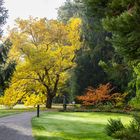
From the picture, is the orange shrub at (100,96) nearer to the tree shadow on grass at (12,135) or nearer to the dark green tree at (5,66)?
the dark green tree at (5,66)

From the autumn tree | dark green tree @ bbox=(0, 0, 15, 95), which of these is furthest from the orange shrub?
dark green tree @ bbox=(0, 0, 15, 95)

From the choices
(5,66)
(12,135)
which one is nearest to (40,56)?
(5,66)

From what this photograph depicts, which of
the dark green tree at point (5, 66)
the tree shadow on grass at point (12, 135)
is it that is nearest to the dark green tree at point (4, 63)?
the dark green tree at point (5, 66)

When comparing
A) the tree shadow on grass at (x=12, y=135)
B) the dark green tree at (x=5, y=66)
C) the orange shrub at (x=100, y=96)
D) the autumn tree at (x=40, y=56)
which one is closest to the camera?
the tree shadow on grass at (x=12, y=135)

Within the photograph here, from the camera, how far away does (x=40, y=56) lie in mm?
44781

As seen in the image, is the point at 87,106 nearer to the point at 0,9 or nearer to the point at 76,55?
the point at 76,55

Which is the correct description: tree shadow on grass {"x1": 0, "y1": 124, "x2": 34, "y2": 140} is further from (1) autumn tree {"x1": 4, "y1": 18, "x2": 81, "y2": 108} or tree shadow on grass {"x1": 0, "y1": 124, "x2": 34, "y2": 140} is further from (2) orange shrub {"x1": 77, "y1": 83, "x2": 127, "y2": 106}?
(1) autumn tree {"x1": 4, "y1": 18, "x2": 81, "y2": 108}

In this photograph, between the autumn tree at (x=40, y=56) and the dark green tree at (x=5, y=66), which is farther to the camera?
the autumn tree at (x=40, y=56)

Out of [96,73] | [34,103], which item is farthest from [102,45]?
[34,103]

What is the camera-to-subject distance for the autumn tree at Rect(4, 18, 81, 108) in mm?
45000

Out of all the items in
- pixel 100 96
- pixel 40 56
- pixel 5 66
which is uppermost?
pixel 40 56

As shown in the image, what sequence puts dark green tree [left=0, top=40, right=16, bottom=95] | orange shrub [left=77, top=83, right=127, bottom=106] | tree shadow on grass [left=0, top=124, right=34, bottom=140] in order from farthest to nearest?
orange shrub [left=77, top=83, right=127, bottom=106], dark green tree [left=0, top=40, right=16, bottom=95], tree shadow on grass [left=0, top=124, right=34, bottom=140]

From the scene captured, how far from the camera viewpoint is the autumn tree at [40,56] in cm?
4500

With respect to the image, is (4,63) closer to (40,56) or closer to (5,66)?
(5,66)
